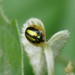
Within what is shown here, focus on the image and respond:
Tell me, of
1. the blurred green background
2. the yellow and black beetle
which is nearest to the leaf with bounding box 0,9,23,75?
the yellow and black beetle

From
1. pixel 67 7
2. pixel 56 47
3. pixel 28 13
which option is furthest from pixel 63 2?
pixel 56 47

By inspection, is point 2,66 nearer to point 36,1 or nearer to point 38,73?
point 38,73

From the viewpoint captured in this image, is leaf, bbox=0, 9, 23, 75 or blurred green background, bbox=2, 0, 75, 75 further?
blurred green background, bbox=2, 0, 75, 75

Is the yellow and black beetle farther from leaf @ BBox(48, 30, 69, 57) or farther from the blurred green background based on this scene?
the blurred green background

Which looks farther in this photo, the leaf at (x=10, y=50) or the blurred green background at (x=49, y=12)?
the blurred green background at (x=49, y=12)


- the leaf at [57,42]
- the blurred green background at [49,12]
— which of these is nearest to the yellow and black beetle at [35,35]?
the leaf at [57,42]

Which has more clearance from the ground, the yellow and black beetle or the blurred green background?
the blurred green background

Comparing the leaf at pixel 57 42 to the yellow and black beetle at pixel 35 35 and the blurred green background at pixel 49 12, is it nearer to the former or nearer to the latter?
the yellow and black beetle at pixel 35 35
